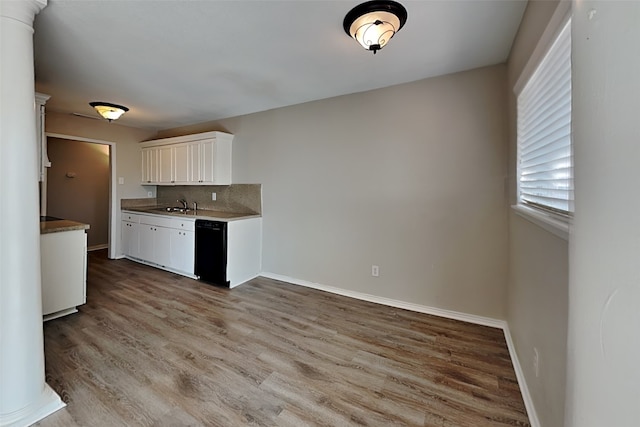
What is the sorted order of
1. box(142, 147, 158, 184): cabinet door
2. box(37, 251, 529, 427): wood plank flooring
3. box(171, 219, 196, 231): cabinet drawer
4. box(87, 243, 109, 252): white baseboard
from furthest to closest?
box(87, 243, 109, 252): white baseboard, box(142, 147, 158, 184): cabinet door, box(171, 219, 196, 231): cabinet drawer, box(37, 251, 529, 427): wood plank flooring

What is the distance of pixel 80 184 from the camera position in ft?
17.2

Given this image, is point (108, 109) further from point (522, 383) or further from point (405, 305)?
point (522, 383)

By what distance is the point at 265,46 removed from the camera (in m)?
2.15

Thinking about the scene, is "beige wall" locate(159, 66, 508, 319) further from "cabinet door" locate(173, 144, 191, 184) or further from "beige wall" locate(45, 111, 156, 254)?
"beige wall" locate(45, 111, 156, 254)

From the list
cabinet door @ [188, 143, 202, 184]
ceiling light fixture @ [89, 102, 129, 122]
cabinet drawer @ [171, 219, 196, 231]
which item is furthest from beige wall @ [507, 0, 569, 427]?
ceiling light fixture @ [89, 102, 129, 122]

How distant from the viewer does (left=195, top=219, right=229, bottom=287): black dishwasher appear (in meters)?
3.46

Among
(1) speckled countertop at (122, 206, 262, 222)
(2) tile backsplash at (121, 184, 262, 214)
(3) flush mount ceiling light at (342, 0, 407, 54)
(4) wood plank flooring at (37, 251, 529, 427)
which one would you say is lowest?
(4) wood plank flooring at (37, 251, 529, 427)

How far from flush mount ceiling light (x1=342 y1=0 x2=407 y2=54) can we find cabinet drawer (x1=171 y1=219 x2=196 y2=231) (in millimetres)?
3098

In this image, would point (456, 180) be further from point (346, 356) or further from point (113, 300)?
point (113, 300)

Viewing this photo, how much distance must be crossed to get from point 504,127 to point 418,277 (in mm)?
1622

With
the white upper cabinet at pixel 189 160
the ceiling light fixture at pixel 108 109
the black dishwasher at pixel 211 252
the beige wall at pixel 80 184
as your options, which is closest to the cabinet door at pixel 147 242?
the white upper cabinet at pixel 189 160

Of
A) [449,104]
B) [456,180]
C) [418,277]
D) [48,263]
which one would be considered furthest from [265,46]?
[48,263]

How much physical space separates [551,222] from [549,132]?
0.52m

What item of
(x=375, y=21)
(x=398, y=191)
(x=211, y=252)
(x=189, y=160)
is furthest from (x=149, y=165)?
(x=375, y=21)
